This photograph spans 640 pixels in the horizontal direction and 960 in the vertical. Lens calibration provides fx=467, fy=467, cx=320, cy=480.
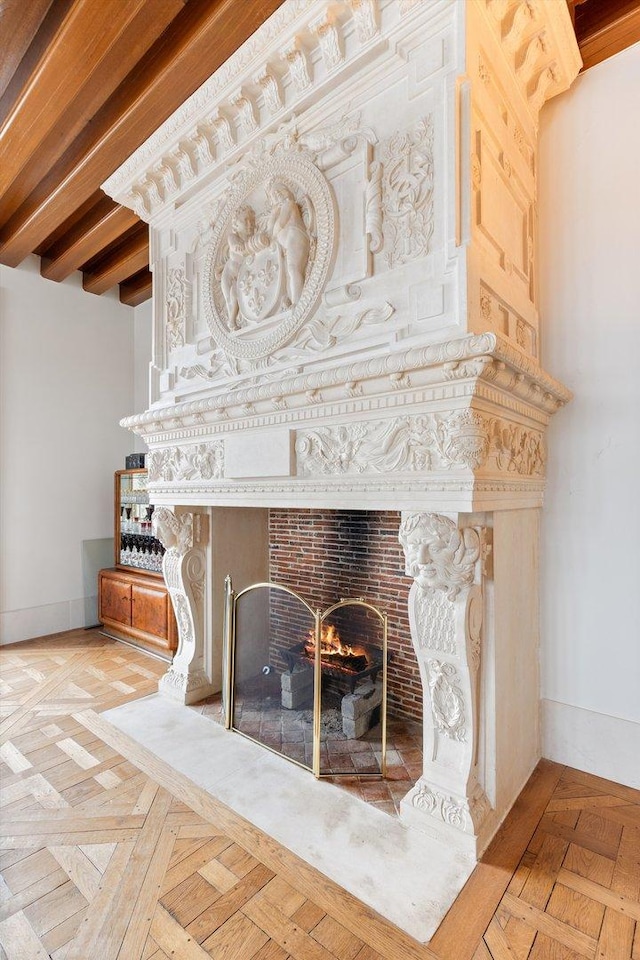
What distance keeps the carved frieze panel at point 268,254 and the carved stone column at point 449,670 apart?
1.23m

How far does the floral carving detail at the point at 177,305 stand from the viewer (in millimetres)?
2943

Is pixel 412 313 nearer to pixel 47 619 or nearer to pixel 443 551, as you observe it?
pixel 443 551

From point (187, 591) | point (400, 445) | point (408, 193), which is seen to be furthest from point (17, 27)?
point (187, 591)

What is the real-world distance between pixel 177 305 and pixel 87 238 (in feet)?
5.32

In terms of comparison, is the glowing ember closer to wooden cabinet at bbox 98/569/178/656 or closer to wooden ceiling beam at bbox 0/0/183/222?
wooden cabinet at bbox 98/569/178/656

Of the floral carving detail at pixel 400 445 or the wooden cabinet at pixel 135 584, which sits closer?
the floral carving detail at pixel 400 445

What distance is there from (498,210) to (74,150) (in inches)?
110

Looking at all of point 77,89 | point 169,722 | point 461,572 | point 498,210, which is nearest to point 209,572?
point 169,722

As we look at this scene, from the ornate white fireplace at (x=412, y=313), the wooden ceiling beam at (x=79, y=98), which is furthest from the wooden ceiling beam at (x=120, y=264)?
the ornate white fireplace at (x=412, y=313)

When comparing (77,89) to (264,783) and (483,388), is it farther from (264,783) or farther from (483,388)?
(264,783)

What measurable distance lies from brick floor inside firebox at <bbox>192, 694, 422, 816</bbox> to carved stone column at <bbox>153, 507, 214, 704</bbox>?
0.54 feet

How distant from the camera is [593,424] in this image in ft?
7.63

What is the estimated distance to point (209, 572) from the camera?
315 cm

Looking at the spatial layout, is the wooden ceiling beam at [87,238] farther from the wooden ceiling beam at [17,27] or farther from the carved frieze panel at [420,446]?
the carved frieze panel at [420,446]
